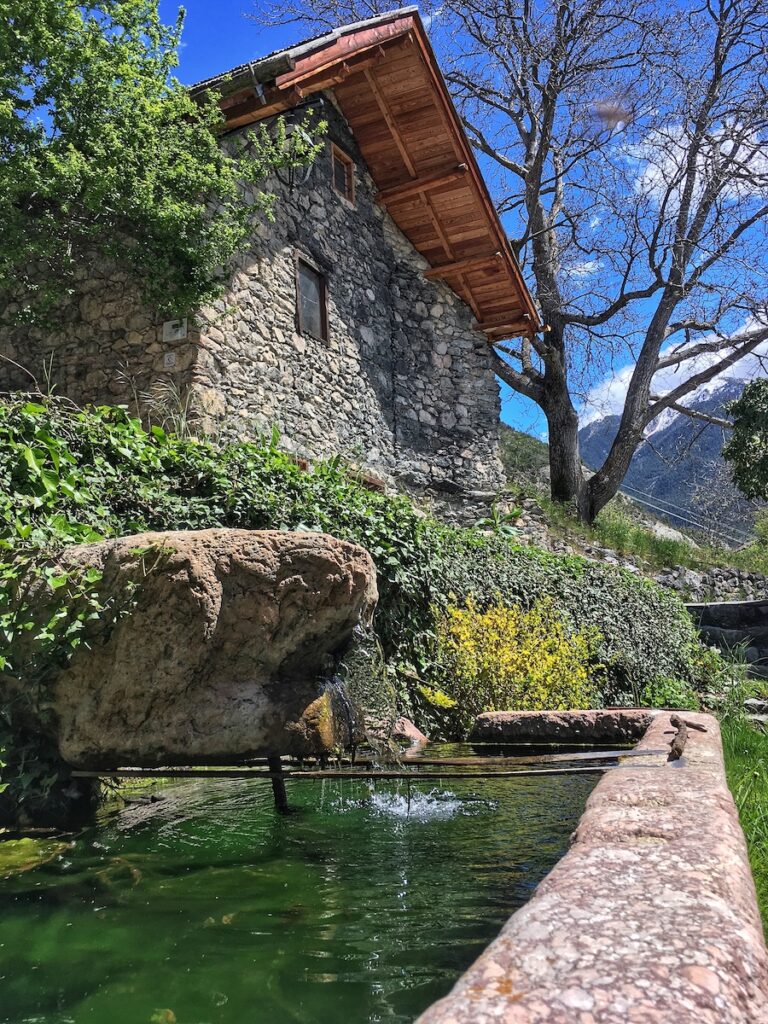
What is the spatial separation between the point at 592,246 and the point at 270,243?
10.5 metres

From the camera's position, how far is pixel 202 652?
8.45 ft

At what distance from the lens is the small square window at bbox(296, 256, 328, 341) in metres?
9.96

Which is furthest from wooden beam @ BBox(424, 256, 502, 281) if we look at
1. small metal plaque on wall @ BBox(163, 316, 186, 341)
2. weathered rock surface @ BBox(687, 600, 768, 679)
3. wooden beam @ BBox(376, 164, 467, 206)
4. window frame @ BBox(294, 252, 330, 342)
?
weathered rock surface @ BBox(687, 600, 768, 679)

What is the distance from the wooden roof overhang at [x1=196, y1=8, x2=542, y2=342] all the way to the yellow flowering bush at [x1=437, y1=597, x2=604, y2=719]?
6018mm

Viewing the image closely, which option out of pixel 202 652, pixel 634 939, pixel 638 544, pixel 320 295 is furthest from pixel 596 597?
pixel 638 544

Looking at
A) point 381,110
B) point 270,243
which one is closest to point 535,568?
point 270,243

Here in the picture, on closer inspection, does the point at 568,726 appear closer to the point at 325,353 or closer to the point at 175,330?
the point at 175,330

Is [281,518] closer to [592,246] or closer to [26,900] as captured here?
[26,900]

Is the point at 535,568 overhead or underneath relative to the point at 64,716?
overhead

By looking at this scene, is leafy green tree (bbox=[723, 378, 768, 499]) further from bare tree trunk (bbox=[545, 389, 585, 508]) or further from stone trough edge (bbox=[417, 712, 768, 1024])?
stone trough edge (bbox=[417, 712, 768, 1024])

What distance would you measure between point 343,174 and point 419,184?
3.96 feet

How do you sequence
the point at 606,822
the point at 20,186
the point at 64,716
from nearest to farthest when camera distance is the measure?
the point at 606,822
the point at 64,716
the point at 20,186

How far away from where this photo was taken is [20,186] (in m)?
6.79

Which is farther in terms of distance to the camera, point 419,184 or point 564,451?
point 564,451
